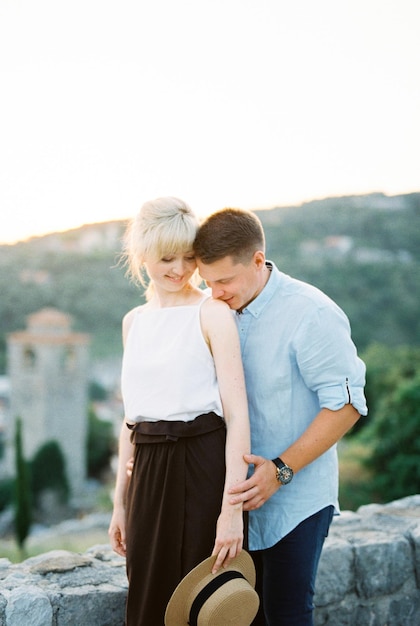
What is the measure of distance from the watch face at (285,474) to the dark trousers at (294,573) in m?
0.15

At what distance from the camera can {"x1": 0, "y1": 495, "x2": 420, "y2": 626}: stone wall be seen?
204 centimetres

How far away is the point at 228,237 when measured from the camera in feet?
6.10

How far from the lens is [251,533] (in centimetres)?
198

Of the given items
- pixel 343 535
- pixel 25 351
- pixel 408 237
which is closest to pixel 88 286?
pixel 25 351

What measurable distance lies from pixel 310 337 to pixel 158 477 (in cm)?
55

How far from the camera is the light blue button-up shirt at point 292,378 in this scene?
1.87m

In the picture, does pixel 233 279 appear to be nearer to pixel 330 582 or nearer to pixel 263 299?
pixel 263 299

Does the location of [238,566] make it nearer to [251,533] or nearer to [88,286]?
[251,533]

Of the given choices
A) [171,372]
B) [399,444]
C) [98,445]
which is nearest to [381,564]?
[171,372]

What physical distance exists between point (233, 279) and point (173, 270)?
0.17 metres

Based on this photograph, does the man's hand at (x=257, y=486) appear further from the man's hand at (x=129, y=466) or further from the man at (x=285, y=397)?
the man's hand at (x=129, y=466)

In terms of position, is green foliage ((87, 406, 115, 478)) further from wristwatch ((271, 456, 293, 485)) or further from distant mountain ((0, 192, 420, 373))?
wristwatch ((271, 456, 293, 485))

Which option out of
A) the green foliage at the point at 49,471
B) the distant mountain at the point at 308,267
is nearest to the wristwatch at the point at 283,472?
the green foliage at the point at 49,471

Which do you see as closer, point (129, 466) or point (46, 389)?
point (129, 466)
